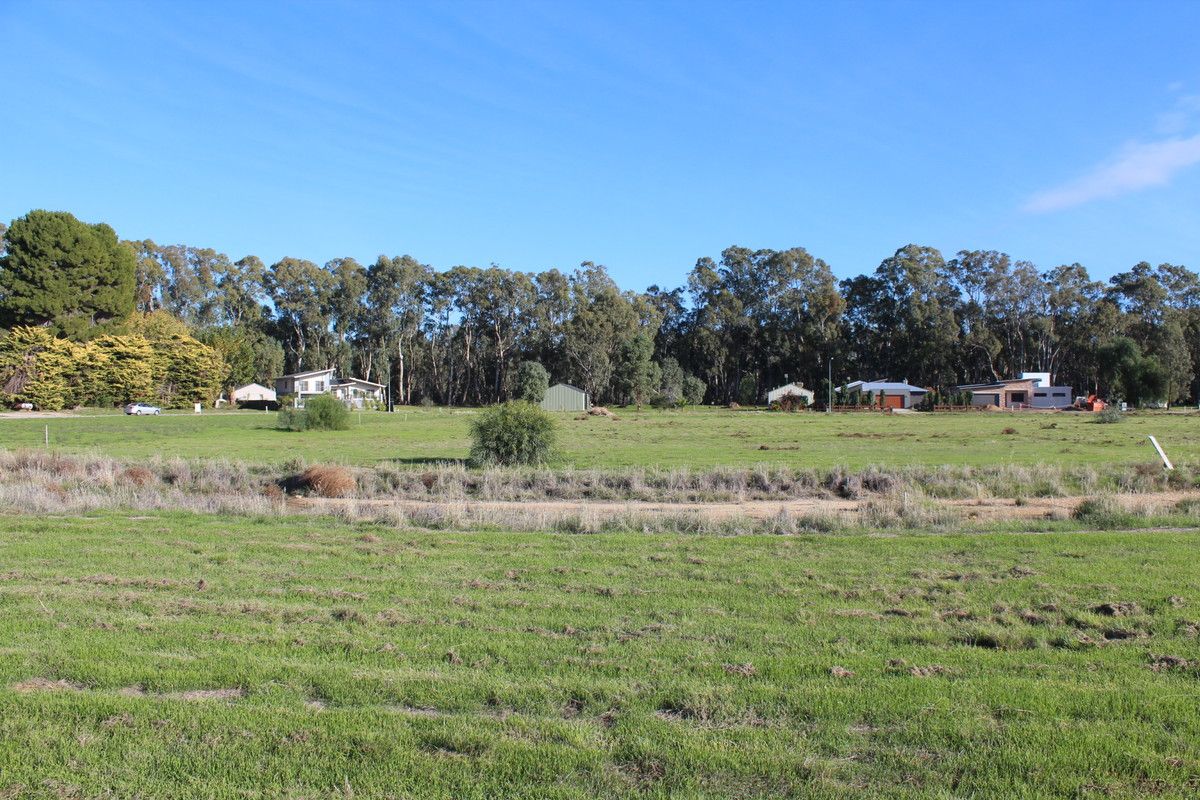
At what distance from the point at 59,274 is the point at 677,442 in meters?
64.2

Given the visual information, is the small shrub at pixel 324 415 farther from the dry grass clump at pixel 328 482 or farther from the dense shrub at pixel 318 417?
the dry grass clump at pixel 328 482

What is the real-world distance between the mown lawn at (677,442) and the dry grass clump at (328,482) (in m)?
6.36

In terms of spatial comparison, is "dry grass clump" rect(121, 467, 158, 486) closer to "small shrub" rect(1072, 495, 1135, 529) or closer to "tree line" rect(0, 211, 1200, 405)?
"small shrub" rect(1072, 495, 1135, 529)

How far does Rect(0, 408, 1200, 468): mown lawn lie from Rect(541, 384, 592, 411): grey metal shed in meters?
39.4

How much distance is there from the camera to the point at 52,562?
35.7 feet

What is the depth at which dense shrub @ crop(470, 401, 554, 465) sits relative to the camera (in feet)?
95.1

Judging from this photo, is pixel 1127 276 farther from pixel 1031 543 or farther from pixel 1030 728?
pixel 1030 728

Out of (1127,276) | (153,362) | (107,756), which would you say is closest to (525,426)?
(107,756)

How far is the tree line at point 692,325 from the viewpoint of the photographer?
101 m

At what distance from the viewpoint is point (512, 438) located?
29.1 metres

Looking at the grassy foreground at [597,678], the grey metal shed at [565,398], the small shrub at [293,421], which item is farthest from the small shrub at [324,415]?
the grey metal shed at [565,398]

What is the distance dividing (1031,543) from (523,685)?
957cm

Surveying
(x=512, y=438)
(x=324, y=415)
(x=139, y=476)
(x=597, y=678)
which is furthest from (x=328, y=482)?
(x=324, y=415)

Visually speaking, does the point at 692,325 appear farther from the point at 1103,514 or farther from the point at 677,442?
the point at 1103,514
